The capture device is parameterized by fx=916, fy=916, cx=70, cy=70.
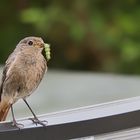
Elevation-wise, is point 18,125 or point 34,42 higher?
point 34,42

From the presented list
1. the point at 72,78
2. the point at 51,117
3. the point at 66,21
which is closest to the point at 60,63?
the point at 66,21

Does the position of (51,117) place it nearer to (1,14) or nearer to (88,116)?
(88,116)

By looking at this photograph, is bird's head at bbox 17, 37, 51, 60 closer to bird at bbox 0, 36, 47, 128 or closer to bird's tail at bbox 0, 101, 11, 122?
bird at bbox 0, 36, 47, 128

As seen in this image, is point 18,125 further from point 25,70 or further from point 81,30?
point 81,30

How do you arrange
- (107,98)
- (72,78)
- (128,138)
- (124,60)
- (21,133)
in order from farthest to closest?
(124,60), (72,78), (107,98), (128,138), (21,133)

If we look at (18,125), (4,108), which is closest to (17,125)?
(18,125)

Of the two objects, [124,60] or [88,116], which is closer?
[88,116]
